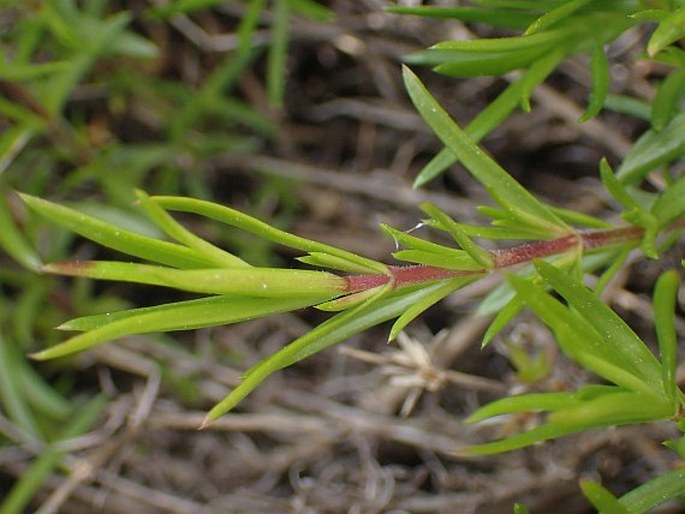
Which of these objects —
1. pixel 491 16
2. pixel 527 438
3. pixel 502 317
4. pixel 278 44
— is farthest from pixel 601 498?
pixel 278 44

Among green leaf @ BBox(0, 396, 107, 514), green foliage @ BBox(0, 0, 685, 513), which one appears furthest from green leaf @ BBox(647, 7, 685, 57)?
green leaf @ BBox(0, 396, 107, 514)

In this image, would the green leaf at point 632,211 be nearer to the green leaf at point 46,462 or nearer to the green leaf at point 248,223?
the green leaf at point 248,223

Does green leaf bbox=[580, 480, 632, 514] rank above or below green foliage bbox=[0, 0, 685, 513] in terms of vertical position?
below

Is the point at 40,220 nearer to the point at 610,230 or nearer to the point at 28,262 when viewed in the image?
the point at 28,262

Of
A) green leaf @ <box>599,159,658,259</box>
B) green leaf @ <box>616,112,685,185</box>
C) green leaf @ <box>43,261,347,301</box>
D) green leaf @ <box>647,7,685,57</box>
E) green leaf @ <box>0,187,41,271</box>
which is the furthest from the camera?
green leaf @ <box>0,187,41,271</box>

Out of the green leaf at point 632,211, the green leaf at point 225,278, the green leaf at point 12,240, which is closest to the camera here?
the green leaf at point 225,278

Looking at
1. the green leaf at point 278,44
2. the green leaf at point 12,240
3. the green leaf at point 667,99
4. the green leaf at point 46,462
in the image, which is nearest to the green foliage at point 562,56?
the green leaf at point 667,99

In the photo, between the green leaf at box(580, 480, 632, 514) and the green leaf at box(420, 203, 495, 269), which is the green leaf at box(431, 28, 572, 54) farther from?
the green leaf at box(580, 480, 632, 514)

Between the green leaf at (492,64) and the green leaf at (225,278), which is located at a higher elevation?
the green leaf at (492,64)

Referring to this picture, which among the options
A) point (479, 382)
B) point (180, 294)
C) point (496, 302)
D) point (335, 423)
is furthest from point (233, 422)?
point (496, 302)
